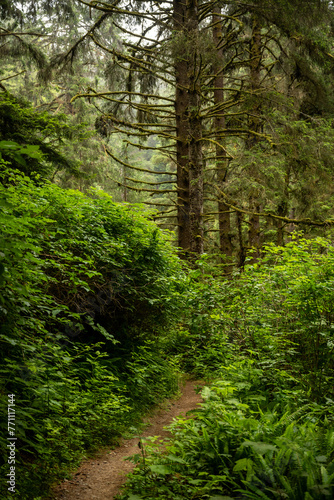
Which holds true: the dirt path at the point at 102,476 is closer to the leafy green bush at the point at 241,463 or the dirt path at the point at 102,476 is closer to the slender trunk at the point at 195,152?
the leafy green bush at the point at 241,463

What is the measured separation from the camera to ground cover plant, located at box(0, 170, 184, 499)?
336cm

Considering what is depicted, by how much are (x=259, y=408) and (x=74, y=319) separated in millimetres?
2895

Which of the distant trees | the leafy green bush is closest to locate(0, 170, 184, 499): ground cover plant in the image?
the leafy green bush

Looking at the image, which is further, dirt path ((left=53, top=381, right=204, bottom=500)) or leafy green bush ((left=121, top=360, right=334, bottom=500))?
dirt path ((left=53, top=381, right=204, bottom=500))

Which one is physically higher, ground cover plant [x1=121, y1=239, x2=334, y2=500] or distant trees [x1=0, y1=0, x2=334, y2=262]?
distant trees [x1=0, y1=0, x2=334, y2=262]

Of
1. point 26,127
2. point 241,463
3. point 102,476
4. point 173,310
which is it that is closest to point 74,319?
point 173,310

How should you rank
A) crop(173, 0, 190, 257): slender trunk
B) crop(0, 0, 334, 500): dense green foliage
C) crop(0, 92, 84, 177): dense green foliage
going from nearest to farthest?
1. crop(0, 0, 334, 500): dense green foliage
2. crop(0, 92, 84, 177): dense green foliage
3. crop(173, 0, 190, 257): slender trunk

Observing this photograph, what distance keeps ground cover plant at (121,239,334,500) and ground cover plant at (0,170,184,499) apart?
2.50ft

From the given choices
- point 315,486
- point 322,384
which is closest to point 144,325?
point 322,384

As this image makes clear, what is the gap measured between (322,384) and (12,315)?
154 inches

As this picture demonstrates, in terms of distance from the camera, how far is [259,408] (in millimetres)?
4066

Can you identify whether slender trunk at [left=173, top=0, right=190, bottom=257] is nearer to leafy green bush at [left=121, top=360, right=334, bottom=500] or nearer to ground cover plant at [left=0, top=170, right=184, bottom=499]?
ground cover plant at [left=0, top=170, right=184, bottom=499]

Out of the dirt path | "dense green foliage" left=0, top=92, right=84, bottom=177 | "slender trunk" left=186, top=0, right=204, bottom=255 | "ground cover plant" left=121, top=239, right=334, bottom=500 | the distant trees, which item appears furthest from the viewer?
"slender trunk" left=186, top=0, right=204, bottom=255

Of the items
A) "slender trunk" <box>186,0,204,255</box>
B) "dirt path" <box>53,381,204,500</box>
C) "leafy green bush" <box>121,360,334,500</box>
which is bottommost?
"dirt path" <box>53,381,204,500</box>
